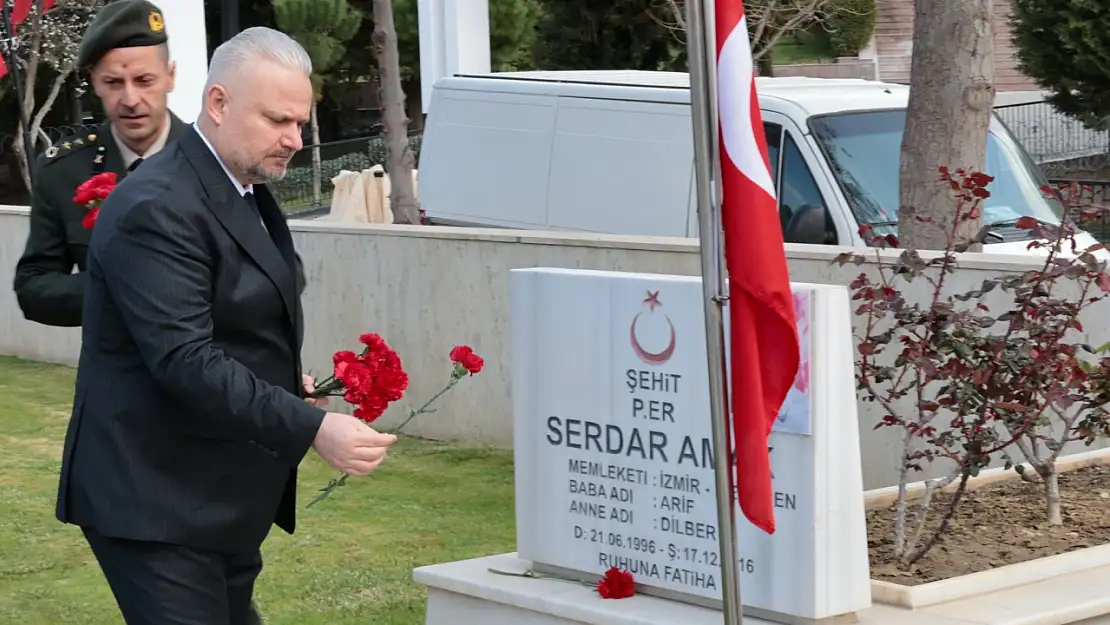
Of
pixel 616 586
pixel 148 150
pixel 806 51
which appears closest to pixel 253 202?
pixel 148 150

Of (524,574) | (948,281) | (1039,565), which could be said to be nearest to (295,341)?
(524,574)

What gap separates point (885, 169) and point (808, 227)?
3.28 ft

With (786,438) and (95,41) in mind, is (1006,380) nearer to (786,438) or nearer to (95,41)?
(786,438)

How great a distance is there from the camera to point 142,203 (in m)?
3.52

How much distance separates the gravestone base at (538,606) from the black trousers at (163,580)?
1.40 m

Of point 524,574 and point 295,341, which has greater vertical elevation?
point 295,341

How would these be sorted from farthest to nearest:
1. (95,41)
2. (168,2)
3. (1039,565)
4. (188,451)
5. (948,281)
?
(168,2) → (948,281) → (1039,565) → (95,41) → (188,451)

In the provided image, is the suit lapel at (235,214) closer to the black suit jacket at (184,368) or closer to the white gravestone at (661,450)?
the black suit jacket at (184,368)

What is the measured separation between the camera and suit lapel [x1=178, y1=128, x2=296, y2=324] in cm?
359

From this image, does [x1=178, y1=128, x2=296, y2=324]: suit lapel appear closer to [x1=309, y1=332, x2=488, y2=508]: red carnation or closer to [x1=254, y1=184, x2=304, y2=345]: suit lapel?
[x1=254, y1=184, x2=304, y2=345]: suit lapel

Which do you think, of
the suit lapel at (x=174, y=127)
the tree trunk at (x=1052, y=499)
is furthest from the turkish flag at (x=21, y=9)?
the tree trunk at (x=1052, y=499)

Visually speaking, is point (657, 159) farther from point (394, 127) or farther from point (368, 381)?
point (368, 381)

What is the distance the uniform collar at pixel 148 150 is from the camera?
15.2ft

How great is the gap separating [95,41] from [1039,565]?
115 inches
